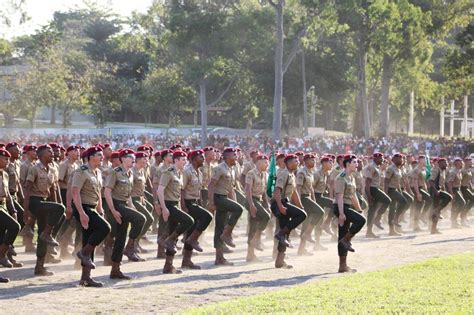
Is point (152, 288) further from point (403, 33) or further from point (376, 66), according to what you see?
point (376, 66)

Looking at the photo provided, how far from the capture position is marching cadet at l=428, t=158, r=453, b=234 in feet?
72.0

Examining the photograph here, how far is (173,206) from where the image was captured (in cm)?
1391

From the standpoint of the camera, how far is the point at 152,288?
39.9 ft

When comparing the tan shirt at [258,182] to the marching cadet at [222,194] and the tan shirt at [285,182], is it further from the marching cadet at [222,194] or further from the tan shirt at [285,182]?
the tan shirt at [285,182]

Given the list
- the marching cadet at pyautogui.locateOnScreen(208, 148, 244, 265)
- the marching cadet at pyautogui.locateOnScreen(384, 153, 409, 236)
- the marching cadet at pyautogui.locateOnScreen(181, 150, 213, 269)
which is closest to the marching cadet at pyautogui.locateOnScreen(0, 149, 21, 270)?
the marching cadet at pyautogui.locateOnScreen(181, 150, 213, 269)

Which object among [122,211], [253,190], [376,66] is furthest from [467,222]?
[376,66]

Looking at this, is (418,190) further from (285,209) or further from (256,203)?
(285,209)

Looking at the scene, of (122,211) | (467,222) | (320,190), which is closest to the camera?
(122,211)

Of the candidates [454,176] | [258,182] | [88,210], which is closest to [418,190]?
[454,176]

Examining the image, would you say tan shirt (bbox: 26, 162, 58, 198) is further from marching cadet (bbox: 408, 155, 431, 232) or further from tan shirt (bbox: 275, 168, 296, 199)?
marching cadet (bbox: 408, 155, 431, 232)

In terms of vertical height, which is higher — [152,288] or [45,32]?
[45,32]

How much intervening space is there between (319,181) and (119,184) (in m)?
6.40

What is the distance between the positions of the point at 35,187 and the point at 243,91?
51.6 metres

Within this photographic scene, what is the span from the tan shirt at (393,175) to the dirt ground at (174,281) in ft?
9.34
